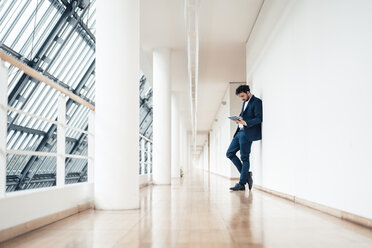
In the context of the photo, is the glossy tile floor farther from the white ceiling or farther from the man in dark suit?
the white ceiling

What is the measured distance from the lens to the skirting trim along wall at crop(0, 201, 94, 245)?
169 centimetres

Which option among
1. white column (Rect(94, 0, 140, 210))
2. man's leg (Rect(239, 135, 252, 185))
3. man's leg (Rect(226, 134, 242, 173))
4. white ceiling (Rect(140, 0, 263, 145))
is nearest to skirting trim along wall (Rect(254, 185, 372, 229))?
man's leg (Rect(239, 135, 252, 185))

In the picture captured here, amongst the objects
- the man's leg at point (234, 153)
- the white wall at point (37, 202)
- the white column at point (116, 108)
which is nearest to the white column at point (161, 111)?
the man's leg at point (234, 153)

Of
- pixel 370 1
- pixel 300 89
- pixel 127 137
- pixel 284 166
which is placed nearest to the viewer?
pixel 370 1

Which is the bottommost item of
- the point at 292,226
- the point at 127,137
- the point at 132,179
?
the point at 292,226

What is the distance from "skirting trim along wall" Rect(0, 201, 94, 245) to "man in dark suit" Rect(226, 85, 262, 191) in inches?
104

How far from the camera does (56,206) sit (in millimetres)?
2295

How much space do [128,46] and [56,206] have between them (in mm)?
1325

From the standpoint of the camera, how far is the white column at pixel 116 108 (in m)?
2.85

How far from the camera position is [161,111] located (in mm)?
7586

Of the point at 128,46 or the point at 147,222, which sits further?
the point at 128,46

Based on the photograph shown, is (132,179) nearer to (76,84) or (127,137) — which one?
(127,137)

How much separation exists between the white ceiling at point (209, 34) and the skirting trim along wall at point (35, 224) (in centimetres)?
382

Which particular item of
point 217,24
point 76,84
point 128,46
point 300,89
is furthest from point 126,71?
point 76,84
